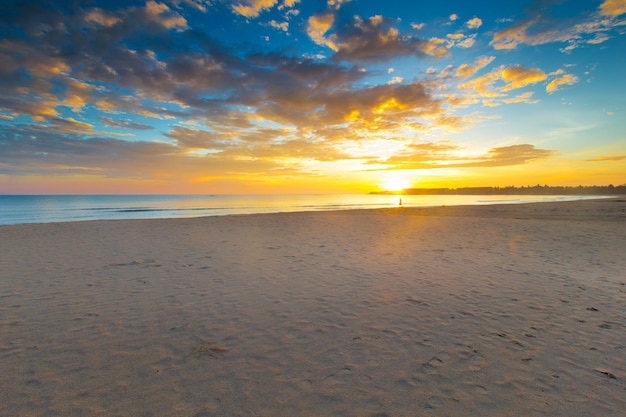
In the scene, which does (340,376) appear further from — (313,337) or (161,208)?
(161,208)

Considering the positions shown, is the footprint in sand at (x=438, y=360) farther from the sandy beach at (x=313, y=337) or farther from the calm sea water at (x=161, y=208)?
the calm sea water at (x=161, y=208)

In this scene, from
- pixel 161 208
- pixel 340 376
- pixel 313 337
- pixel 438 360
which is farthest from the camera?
pixel 161 208

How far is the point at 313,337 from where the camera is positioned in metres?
5.45

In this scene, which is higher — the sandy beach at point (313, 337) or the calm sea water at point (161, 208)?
the calm sea water at point (161, 208)

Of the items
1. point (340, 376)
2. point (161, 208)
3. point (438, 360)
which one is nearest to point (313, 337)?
point (340, 376)

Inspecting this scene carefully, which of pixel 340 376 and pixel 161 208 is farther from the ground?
pixel 161 208

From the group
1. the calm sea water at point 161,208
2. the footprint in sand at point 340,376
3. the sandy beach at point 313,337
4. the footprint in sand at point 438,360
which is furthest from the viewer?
the calm sea water at point 161,208

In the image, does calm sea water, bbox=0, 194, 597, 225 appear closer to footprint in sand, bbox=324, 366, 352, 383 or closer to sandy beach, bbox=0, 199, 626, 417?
sandy beach, bbox=0, 199, 626, 417

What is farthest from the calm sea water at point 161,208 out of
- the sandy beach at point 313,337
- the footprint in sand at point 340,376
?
the footprint in sand at point 340,376

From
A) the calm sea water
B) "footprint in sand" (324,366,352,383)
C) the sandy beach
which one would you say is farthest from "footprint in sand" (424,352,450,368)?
the calm sea water

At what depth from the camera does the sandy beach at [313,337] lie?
3.76 m

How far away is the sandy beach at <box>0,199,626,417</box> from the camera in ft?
12.3

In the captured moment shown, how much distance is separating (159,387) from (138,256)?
9867 mm

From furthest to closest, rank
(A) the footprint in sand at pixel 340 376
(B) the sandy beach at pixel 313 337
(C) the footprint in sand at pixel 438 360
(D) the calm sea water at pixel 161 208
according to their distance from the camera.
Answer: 1. (D) the calm sea water at pixel 161 208
2. (C) the footprint in sand at pixel 438 360
3. (A) the footprint in sand at pixel 340 376
4. (B) the sandy beach at pixel 313 337
